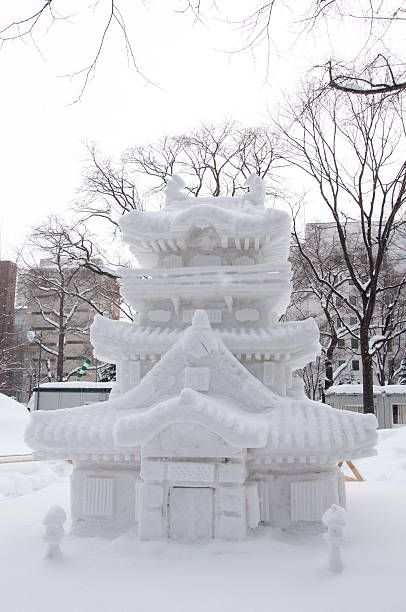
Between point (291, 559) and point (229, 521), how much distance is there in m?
0.92

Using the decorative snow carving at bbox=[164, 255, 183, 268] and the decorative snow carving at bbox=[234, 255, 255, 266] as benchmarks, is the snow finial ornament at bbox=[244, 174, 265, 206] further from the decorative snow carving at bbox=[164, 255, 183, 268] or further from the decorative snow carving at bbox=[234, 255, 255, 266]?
the decorative snow carving at bbox=[164, 255, 183, 268]

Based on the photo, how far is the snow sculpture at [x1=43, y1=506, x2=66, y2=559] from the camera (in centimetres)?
611

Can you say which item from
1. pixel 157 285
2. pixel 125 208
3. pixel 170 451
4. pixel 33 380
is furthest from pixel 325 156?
pixel 33 380

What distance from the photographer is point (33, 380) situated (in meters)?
38.8

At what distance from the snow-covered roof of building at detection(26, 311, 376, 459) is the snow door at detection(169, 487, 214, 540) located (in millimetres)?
920

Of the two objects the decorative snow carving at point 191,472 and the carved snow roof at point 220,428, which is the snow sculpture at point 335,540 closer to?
the carved snow roof at point 220,428

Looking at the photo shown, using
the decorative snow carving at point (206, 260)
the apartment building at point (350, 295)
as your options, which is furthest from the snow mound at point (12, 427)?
the apartment building at point (350, 295)

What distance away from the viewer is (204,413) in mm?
6242

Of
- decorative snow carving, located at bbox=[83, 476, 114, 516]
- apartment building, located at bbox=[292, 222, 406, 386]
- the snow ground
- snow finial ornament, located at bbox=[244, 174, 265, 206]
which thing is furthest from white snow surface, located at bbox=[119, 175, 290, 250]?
apartment building, located at bbox=[292, 222, 406, 386]

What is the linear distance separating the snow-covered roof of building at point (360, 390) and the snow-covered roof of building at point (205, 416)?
15790 millimetres

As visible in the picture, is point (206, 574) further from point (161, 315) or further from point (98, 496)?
point (161, 315)

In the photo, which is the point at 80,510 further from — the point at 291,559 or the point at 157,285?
the point at 157,285

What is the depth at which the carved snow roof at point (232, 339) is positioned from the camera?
7684 mm

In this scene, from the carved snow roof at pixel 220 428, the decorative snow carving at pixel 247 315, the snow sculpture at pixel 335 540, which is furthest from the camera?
the decorative snow carving at pixel 247 315
